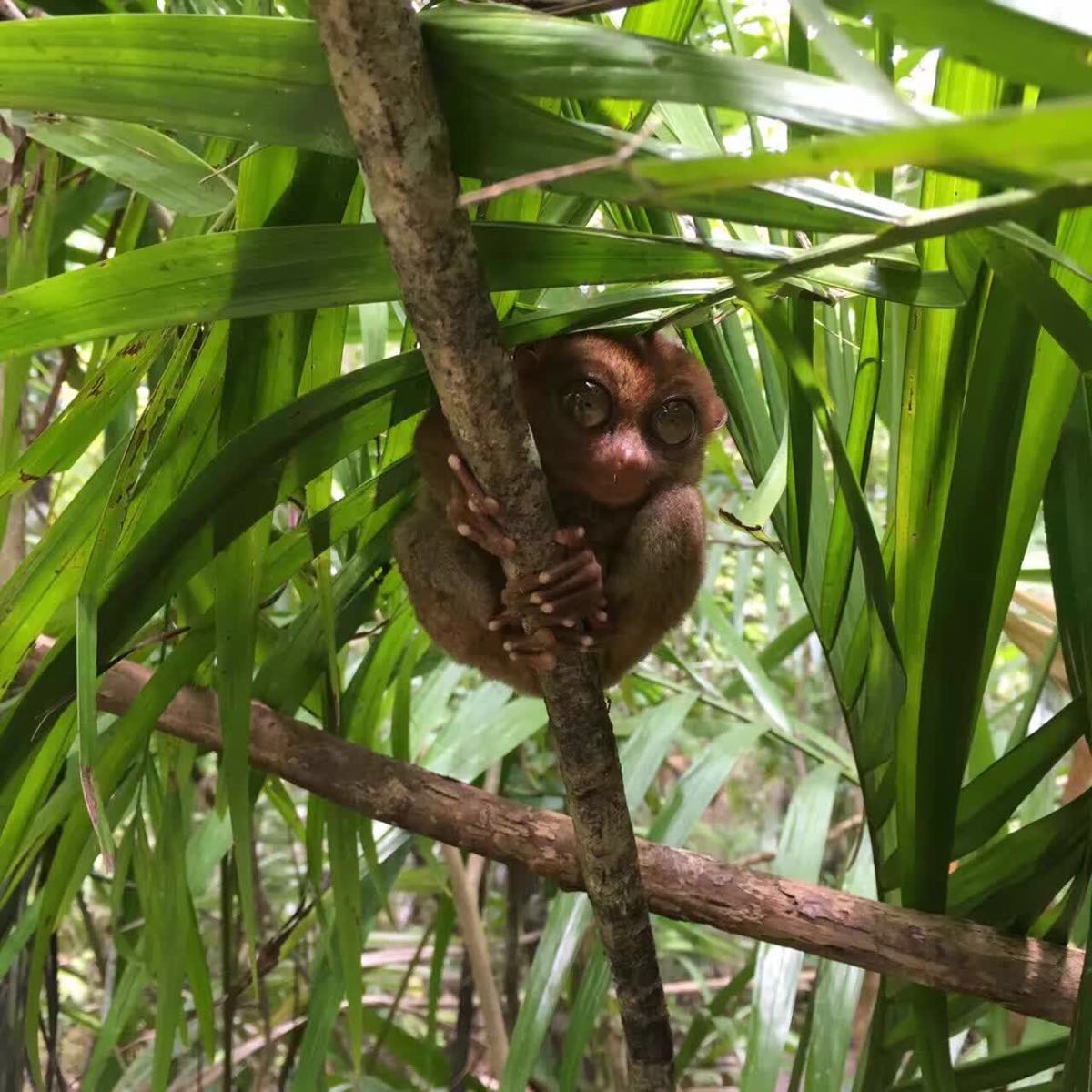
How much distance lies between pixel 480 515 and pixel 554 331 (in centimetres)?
34

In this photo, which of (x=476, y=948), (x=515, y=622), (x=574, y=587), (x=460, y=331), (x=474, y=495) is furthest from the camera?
(x=476, y=948)

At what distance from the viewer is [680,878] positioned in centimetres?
177

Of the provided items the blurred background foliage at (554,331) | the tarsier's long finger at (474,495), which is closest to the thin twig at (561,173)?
the blurred background foliage at (554,331)

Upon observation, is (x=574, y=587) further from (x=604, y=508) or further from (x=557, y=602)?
(x=604, y=508)

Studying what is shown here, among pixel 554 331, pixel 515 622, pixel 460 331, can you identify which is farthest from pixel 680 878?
A: pixel 460 331

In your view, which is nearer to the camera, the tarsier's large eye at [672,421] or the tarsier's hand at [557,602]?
the tarsier's hand at [557,602]

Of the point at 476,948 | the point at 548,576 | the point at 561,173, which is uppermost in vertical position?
the point at 548,576

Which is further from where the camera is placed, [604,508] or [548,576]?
[604,508]

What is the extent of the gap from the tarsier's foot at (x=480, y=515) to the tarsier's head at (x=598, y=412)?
0.49m

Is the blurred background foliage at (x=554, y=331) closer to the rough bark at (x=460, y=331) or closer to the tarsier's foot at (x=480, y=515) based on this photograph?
the rough bark at (x=460, y=331)

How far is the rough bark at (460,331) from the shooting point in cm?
85

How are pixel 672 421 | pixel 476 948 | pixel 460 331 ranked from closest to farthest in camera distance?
pixel 460 331
pixel 672 421
pixel 476 948

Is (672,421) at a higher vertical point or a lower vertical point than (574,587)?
higher

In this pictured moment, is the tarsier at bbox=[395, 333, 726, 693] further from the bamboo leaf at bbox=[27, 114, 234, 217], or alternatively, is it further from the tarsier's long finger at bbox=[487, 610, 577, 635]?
the bamboo leaf at bbox=[27, 114, 234, 217]
